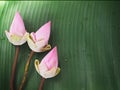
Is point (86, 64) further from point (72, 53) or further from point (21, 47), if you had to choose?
point (21, 47)

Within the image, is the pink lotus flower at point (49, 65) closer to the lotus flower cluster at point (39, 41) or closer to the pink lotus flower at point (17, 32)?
the lotus flower cluster at point (39, 41)

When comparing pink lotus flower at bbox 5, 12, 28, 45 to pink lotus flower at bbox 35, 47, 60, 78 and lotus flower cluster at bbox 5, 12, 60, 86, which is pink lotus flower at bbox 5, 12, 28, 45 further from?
pink lotus flower at bbox 35, 47, 60, 78

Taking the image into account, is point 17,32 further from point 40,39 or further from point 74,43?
point 74,43

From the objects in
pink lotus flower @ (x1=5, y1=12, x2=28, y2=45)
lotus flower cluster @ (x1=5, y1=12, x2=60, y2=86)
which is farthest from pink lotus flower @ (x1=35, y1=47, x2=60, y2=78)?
pink lotus flower @ (x1=5, y1=12, x2=28, y2=45)

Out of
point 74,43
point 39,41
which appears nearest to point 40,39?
point 39,41

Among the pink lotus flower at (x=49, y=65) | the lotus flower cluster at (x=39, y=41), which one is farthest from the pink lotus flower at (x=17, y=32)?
the pink lotus flower at (x=49, y=65)

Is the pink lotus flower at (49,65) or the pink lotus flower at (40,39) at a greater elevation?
the pink lotus flower at (40,39)

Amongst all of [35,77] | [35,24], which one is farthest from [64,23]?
[35,77]
